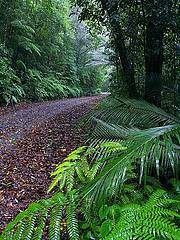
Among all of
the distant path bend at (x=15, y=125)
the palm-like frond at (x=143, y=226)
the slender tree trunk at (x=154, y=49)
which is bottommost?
the distant path bend at (x=15, y=125)

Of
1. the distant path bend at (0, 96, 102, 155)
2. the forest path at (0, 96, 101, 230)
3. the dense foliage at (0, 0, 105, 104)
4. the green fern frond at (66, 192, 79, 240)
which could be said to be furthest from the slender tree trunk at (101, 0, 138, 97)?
the green fern frond at (66, 192, 79, 240)

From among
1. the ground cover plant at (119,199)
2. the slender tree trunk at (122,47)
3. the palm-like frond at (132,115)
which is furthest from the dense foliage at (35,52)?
the ground cover plant at (119,199)

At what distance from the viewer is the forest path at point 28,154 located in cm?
332

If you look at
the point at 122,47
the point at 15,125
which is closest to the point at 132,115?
the point at 122,47

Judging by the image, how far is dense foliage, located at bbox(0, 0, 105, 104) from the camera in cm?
1166

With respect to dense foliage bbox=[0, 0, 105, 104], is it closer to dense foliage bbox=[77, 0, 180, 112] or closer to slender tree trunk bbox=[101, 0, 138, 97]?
slender tree trunk bbox=[101, 0, 138, 97]

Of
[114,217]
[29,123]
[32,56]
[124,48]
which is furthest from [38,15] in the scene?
[114,217]

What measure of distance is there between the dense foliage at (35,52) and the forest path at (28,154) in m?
3.53

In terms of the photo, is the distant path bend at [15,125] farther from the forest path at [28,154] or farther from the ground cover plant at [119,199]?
the ground cover plant at [119,199]

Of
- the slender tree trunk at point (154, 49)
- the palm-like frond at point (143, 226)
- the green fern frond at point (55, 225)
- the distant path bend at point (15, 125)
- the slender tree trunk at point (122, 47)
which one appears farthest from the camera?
the distant path bend at point (15, 125)

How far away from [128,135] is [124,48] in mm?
4726

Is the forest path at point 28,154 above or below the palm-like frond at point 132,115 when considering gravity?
below

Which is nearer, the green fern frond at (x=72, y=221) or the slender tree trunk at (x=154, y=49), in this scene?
the green fern frond at (x=72, y=221)

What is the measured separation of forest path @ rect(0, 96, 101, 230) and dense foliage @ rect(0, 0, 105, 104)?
3.53 metres
